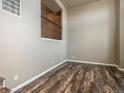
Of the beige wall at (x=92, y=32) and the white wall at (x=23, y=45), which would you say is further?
the beige wall at (x=92, y=32)

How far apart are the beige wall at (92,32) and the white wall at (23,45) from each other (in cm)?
253

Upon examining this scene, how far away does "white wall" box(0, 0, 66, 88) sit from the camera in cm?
208

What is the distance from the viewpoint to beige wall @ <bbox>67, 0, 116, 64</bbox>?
5.03m

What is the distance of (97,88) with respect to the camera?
256 cm

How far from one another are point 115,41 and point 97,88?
3047mm

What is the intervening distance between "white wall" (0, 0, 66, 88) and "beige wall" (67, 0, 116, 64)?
2.53 m

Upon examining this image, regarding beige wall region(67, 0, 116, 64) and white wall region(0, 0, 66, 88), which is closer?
white wall region(0, 0, 66, 88)

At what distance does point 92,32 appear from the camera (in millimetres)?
5457

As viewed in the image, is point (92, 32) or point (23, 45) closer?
point (23, 45)

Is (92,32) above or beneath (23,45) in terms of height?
above

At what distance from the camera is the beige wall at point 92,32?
5031 millimetres

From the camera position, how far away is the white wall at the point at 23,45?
2.08m

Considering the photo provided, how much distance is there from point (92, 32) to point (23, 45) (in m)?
3.84

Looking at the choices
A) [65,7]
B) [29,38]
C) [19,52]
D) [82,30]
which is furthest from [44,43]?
[65,7]
